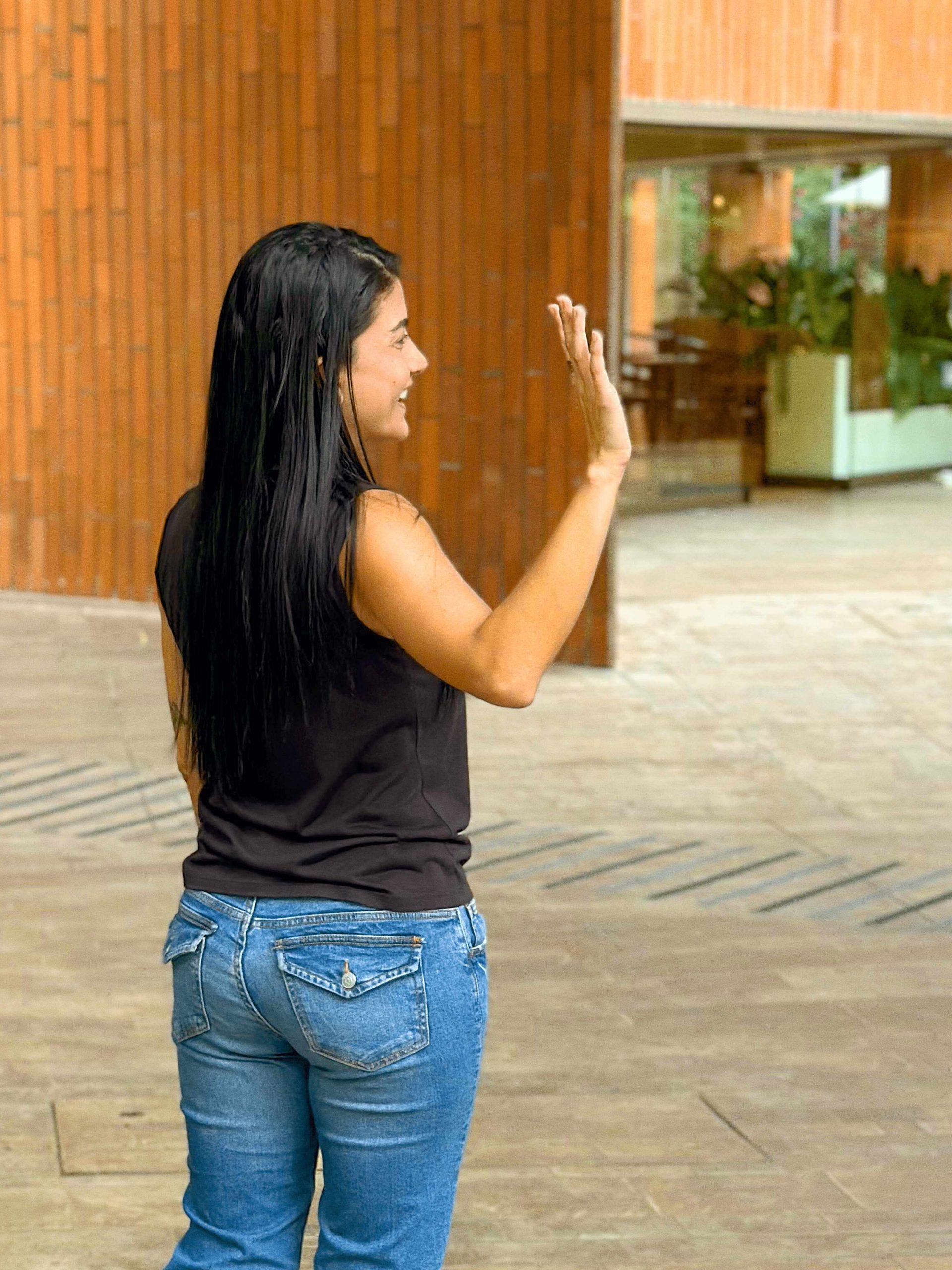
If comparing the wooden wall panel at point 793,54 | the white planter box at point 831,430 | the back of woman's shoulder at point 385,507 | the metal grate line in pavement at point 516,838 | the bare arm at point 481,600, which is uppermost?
the wooden wall panel at point 793,54

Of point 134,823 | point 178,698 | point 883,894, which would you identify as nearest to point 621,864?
point 883,894

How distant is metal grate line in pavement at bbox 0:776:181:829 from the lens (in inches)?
230

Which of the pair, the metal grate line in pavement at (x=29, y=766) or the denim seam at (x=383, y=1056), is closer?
the denim seam at (x=383, y=1056)

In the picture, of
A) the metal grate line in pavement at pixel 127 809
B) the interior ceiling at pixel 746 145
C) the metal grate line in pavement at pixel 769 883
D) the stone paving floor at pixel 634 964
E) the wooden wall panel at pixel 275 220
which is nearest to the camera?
the stone paving floor at pixel 634 964

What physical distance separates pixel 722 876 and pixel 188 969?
3.49 meters

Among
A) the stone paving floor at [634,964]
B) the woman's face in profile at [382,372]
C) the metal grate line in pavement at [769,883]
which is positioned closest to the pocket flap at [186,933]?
the woman's face in profile at [382,372]

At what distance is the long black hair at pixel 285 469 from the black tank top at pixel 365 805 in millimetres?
30

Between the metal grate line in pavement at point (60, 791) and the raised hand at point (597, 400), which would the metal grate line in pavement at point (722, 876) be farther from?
the raised hand at point (597, 400)

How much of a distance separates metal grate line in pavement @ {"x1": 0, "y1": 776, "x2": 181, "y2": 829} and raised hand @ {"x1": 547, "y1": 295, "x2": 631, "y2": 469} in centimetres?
423

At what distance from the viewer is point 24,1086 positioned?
3.74 metres

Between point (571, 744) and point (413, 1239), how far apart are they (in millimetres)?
5007

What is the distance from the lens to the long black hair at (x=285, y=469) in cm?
182

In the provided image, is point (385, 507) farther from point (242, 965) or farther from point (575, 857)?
point (575, 857)

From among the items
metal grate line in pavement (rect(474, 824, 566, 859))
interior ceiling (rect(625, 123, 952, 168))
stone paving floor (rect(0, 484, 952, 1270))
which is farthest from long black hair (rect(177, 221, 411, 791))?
interior ceiling (rect(625, 123, 952, 168))
